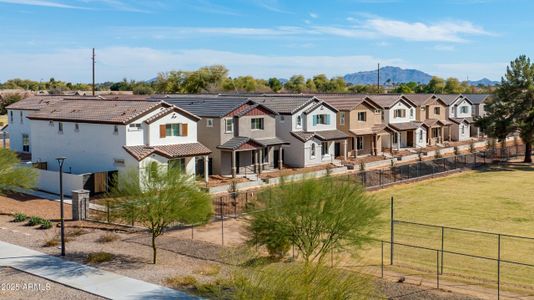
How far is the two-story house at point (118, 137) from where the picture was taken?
1781 inches

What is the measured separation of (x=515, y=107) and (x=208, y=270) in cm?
5206

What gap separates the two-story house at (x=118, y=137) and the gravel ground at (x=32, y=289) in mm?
20027

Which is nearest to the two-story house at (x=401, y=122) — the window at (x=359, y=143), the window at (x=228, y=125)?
the window at (x=359, y=143)

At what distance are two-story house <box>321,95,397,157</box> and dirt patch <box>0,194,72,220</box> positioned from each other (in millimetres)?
35453

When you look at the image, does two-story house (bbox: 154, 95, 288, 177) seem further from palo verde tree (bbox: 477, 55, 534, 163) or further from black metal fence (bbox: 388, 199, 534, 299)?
palo verde tree (bbox: 477, 55, 534, 163)

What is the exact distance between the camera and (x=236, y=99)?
57.4 meters

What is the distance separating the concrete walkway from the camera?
22109 mm

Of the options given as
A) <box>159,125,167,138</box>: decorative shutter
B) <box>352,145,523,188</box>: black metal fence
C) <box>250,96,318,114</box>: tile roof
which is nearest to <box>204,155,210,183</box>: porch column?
<box>159,125,167,138</box>: decorative shutter

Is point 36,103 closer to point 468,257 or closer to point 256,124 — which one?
point 256,124

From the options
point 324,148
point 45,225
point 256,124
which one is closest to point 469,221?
point 256,124

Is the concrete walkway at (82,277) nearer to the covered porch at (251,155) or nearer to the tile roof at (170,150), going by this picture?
the tile roof at (170,150)

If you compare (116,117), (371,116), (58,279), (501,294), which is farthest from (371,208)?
(371,116)

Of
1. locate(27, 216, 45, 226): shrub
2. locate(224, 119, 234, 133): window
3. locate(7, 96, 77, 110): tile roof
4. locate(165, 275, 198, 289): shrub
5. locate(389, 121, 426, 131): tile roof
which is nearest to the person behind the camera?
locate(165, 275, 198, 289): shrub

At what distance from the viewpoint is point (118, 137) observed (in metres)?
45.4
